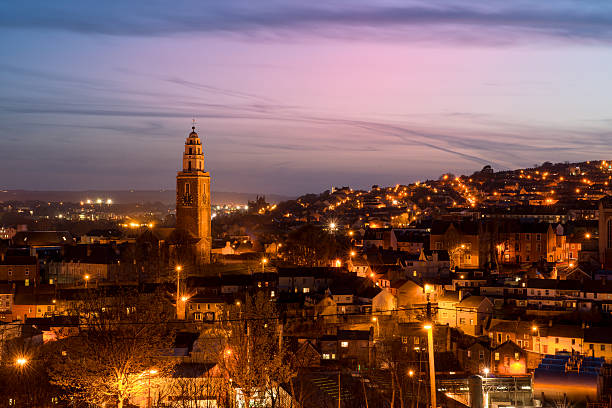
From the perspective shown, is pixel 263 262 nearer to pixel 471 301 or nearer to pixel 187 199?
pixel 187 199

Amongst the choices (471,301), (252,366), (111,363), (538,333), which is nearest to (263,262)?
(471,301)

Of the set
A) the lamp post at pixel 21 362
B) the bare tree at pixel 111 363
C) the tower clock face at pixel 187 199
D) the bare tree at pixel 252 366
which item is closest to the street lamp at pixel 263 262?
the tower clock face at pixel 187 199

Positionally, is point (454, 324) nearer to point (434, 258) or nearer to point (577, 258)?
point (434, 258)

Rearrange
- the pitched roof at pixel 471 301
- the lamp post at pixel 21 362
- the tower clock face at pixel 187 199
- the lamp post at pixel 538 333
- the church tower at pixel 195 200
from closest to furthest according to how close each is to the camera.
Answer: the lamp post at pixel 21 362
the lamp post at pixel 538 333
the pitched roof at pixel 471 301
the church tower at pixel 195 200
the tower clock face at pixel 187 199

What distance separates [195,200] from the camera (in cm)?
5384

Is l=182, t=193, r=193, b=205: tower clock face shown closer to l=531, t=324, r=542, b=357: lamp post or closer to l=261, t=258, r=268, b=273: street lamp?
l=261, t=258, r=268, b=273: street lamp

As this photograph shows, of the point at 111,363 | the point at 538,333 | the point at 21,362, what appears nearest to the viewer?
the point at 111,363

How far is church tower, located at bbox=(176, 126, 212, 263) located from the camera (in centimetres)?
5300

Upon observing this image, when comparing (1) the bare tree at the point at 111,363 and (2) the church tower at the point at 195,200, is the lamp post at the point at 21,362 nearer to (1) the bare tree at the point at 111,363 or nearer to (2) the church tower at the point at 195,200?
(1) the bare tree at the point at 111,363

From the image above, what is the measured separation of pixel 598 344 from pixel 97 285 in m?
25.0

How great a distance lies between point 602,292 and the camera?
3616cm

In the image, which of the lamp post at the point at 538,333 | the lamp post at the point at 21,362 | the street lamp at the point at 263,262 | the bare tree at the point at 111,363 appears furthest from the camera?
the street lamp at the point at 263,262

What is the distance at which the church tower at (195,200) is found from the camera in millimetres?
53000


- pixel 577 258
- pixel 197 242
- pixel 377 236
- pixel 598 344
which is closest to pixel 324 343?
pixel 598 344
